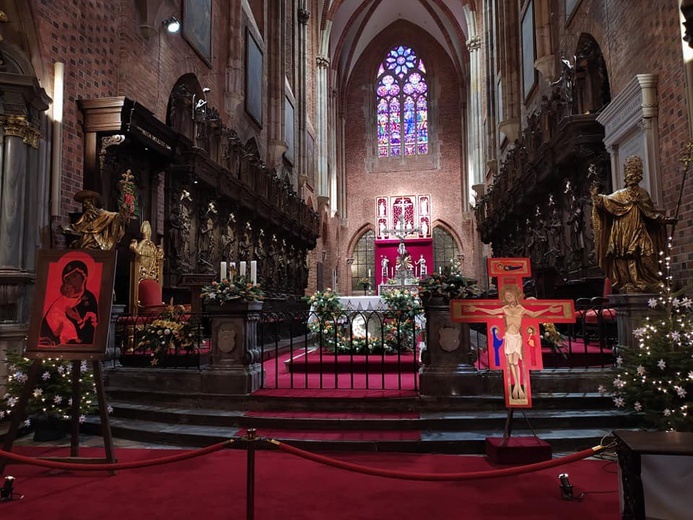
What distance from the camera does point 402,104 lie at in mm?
32656

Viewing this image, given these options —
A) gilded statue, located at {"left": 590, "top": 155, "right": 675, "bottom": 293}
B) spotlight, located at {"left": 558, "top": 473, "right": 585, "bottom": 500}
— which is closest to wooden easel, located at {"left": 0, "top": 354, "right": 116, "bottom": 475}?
spotlight, located at {"left": 558, "top": 473, "right": 585, "bottom": 500}

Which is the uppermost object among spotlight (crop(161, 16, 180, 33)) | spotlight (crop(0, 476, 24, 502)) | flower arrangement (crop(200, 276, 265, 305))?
spotlight (crop(161, 16, 180, 33))

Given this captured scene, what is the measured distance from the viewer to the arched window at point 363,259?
31281mm

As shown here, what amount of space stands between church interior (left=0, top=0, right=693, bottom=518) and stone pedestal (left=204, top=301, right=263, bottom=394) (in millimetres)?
26

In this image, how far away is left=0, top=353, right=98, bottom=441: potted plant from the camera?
5133 millimetres

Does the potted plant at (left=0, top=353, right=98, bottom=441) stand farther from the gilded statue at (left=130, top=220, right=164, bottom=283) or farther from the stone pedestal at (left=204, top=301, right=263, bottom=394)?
the gilded statue at (left=130, top=220, right=164, bottom=283)

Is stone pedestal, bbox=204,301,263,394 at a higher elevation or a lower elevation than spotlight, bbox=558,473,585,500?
higher

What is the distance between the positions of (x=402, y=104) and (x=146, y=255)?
86.5ft

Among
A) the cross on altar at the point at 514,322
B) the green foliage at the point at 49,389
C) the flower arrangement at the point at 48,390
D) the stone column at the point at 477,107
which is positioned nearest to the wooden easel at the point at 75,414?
the flower arrangement at the point at 48,390

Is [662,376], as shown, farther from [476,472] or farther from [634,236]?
[476,472]

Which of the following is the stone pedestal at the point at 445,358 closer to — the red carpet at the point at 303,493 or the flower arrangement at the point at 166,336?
the red carpet at the point at 303,493

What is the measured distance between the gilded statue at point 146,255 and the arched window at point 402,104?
24.3 meters

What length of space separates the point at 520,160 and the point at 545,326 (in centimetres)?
800

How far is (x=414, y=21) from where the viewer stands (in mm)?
32812
